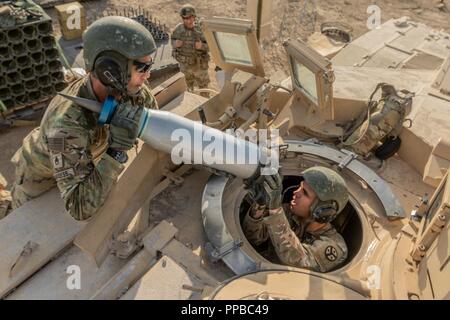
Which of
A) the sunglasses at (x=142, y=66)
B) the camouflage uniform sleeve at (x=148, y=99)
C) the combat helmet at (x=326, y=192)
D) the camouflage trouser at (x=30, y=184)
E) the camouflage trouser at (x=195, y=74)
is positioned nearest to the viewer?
the sunglasses at (x=142, y=66)

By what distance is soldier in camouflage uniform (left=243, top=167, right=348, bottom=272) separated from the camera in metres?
4.39

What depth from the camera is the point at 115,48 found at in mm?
4258

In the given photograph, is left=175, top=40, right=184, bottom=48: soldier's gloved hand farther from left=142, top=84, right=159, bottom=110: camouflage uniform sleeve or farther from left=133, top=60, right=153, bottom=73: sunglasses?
left=133, top=60, right=153, bottom=73: sunglasses

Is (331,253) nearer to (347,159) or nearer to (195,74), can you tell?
(347,159)

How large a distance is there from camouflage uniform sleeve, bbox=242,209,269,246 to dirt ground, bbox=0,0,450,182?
8883 millimetres

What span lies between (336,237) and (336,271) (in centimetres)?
61

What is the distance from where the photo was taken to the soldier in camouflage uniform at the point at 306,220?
439cm

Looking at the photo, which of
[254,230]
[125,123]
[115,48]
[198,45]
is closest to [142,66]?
[115,48]

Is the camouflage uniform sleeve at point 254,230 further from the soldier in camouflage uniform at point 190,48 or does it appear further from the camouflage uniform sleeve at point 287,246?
the soldier in camouflage uniform at point 190,48

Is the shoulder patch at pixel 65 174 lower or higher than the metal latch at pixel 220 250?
higher

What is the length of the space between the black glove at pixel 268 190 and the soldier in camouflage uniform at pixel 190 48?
247 inches

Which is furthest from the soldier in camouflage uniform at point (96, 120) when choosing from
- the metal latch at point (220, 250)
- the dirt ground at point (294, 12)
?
the dirt ground at point (294, 12)

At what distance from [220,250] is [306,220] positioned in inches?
49.3

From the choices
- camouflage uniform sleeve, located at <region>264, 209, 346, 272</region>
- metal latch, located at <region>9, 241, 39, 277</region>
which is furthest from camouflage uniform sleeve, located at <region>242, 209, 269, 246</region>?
metal latch, located at <region>9, 241, 39, 277</region>
